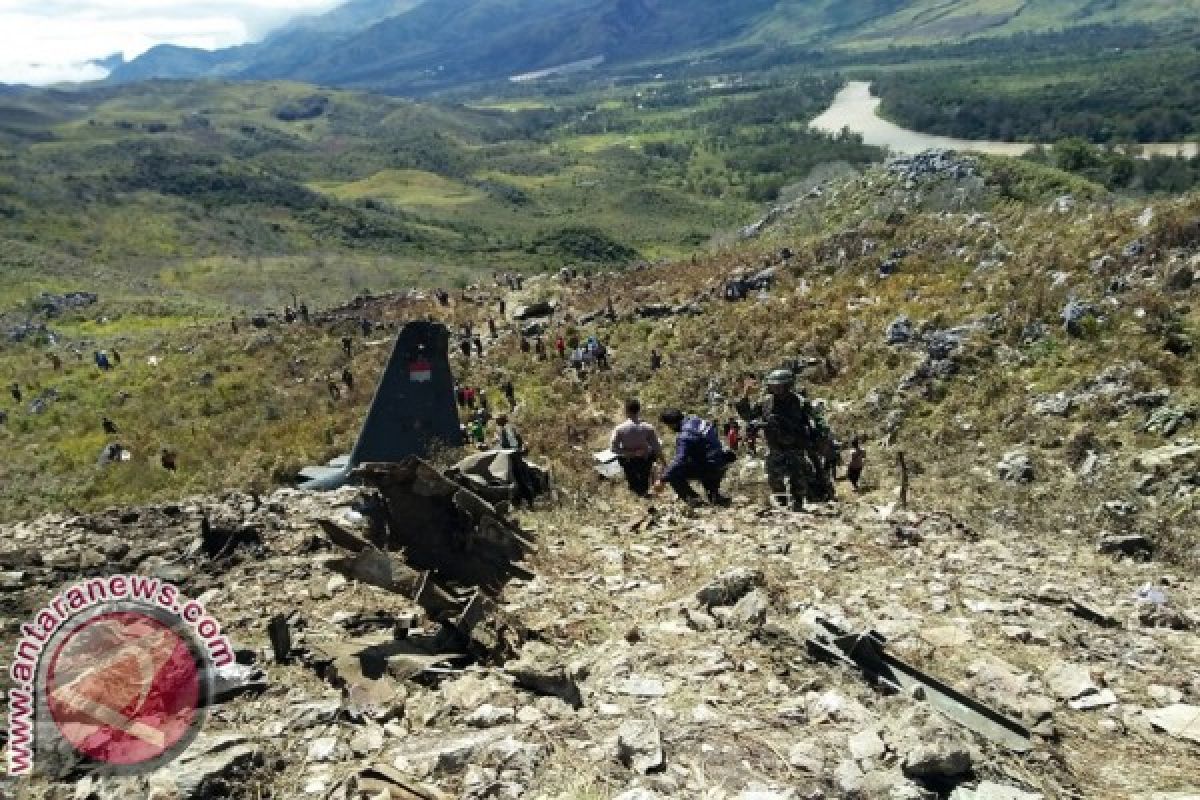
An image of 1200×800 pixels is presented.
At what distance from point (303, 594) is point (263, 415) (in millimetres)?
17188

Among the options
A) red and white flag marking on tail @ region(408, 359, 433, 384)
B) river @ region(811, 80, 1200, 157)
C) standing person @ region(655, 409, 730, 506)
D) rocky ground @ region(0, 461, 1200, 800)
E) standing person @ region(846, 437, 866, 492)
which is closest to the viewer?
rocky ground @ region(0, 461, 1200, 800)

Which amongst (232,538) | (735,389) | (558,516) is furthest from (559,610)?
(735,389)

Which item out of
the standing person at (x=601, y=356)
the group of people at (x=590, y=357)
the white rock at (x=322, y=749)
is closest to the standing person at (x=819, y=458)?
the white rock at (x=322, y=749)

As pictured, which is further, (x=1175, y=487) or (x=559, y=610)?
(x=1175, y=487)

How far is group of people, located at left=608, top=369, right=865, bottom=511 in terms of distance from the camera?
11.4 m

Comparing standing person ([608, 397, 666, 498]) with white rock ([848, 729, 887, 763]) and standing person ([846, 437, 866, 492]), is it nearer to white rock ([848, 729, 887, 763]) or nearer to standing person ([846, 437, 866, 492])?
standing person ([846, 437, 866, 492])

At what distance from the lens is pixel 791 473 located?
1162 cm

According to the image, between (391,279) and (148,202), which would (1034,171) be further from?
(148,202)

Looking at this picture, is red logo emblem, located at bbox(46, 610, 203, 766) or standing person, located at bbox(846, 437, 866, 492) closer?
red logo emblem, located at bbox(46, 610, 203, 766)

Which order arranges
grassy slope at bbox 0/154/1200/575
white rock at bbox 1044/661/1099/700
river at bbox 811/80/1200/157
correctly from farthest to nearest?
1. river at bbox 811/80/1200/157
2. grassy slope at bbox 0/154/1200/575
3. white rock at bbox 1044/661/1099/700

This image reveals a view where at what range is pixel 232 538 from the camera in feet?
32.9

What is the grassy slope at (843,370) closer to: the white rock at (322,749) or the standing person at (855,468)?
the standing person at (855,468)

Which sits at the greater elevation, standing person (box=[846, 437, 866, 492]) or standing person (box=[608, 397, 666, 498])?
standing person (box=[608, 397, 666, 498])

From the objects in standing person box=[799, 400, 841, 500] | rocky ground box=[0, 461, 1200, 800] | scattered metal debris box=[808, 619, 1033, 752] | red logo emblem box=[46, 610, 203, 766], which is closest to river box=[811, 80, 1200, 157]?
standing person box=[799, 400, 841, 500]
